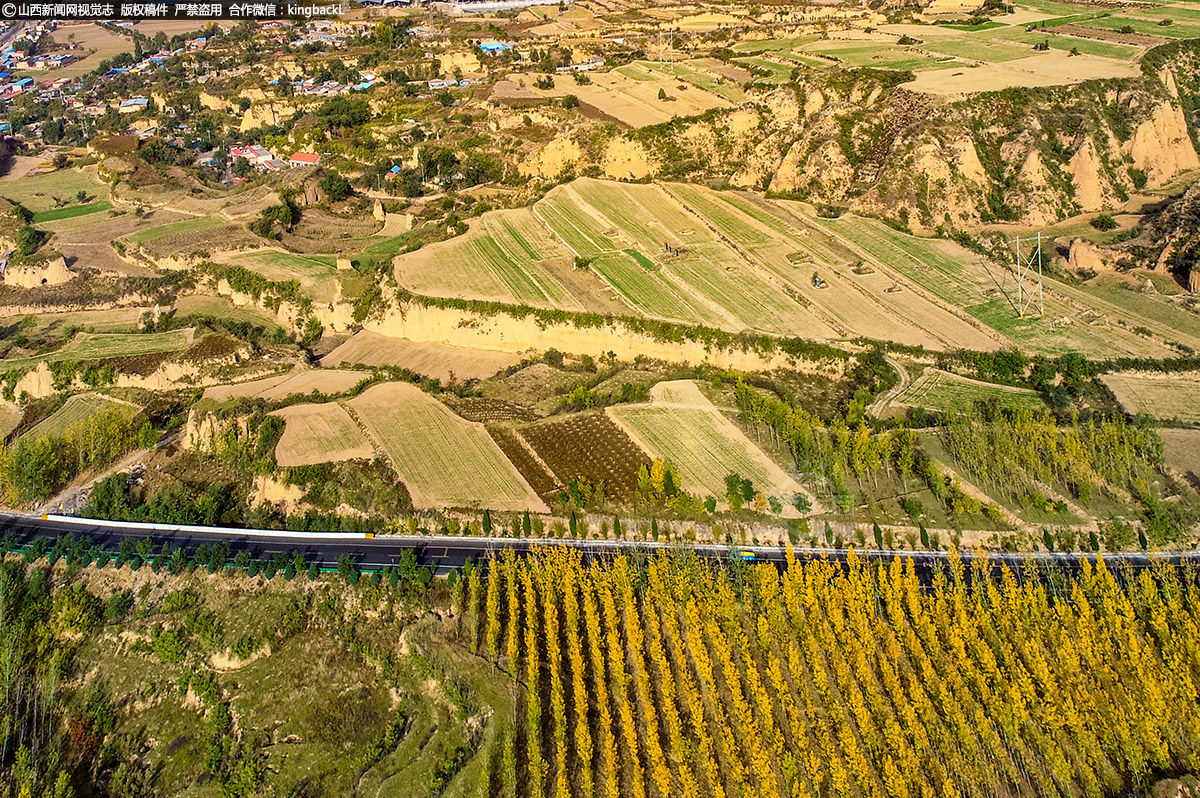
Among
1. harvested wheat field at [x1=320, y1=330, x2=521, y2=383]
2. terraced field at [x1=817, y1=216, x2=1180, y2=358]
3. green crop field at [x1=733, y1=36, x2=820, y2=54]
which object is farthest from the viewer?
green crop field at [x1=733, y1=36, x2=820, y2=54]

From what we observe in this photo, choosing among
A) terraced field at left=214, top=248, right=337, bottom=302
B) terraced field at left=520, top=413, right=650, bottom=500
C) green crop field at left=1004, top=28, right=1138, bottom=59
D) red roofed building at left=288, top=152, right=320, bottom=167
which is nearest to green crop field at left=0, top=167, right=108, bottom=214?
red roofed building at left=288, top=152, right=320, bottom=167

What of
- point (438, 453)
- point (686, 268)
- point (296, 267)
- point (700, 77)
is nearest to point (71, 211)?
point (296, 267)

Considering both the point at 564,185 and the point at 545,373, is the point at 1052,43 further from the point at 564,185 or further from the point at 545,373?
the point at 545,373

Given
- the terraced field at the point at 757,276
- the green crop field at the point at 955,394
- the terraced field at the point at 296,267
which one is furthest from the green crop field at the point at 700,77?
the green crop field at the point at 955,394

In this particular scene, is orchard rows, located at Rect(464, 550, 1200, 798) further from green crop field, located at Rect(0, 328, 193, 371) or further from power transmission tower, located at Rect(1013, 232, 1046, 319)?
green crop field, located at Rect(0, 328, 193, 371)

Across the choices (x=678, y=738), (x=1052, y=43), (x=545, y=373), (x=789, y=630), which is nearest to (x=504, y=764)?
(x=678, y=738)
